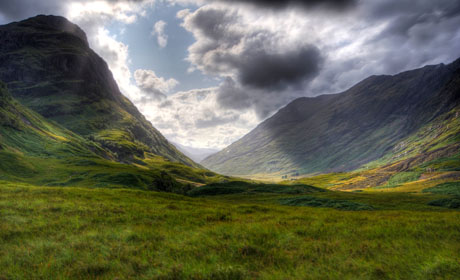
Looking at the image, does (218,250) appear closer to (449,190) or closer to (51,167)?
(51,167)

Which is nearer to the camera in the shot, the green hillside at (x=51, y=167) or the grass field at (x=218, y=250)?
the grass field at (x=218, y=250)

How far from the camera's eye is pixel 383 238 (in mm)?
9117

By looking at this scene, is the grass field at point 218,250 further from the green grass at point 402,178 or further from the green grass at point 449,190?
the green grass at point 402,178

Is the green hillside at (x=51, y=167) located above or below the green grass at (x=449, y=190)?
above

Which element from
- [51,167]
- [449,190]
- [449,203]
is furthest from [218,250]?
[449,190]

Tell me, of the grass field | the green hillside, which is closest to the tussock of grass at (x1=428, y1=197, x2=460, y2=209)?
the grass field

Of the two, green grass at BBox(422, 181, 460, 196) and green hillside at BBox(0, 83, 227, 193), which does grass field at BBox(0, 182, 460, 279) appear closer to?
green hillside at BBox(0, 83, 227, 193)

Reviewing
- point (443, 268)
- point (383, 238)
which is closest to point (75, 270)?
point (443, 268)

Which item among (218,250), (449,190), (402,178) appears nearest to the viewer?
(218,250)

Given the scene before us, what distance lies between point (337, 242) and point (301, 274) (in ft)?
11.2

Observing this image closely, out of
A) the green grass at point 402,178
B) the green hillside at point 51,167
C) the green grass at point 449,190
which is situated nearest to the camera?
the green hillside at point 51,167

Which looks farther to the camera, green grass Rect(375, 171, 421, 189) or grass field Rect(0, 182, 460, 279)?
green grass Rect(375, 171, 421, 189)

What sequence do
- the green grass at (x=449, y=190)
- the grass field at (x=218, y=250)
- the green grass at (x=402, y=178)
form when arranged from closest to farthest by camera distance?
1. the grass field at (x=218, y=250)
2. the green grass at (x=449, y=190)
3. the green grass at (x=402, y=178)

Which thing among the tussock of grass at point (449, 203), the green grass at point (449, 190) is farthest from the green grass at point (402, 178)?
the tussock of grass at point (449, 203)
